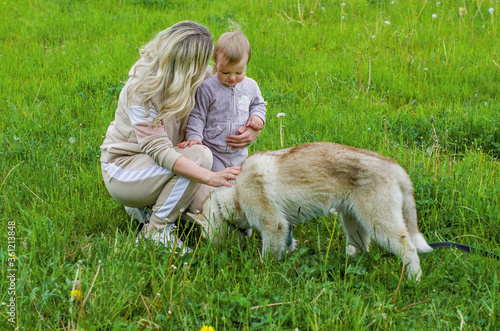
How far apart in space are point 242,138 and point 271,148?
2.67ft

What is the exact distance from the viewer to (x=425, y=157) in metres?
4.50

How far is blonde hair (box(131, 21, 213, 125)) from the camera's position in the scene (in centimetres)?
329

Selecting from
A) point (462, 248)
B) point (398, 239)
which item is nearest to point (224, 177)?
point (398, 239)

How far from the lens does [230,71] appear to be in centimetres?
352

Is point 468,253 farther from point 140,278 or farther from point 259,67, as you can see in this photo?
point 259,67

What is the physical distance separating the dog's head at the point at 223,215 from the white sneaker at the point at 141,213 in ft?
2.04

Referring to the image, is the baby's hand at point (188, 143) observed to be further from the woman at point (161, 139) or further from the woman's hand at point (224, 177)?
the woman's hand at point (224, 177)

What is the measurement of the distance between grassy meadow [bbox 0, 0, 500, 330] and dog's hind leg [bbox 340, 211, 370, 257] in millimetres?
86

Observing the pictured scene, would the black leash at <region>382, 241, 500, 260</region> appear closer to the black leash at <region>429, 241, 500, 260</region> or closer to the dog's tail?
the black leash at <region>429, 241, 500, 260</region>

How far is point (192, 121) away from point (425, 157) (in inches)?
90.2

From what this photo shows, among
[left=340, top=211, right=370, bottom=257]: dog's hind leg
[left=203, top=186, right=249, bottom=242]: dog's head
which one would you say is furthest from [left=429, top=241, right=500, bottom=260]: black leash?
[left=203, top=186, right=249, bottom=242]: dog's head

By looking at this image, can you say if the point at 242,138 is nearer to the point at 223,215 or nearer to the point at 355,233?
the point at 223,215

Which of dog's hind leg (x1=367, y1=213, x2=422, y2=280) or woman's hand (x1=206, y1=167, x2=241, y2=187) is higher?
woman's hand (x1=206, y1=167, x2=241, y2=187)

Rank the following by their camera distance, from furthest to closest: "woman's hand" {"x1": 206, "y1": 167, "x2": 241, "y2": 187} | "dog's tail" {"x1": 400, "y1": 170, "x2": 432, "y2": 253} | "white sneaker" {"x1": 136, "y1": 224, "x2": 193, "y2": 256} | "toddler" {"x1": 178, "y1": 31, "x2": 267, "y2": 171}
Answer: "toddler" {"x1": 178, "y1": 31, "x2": 267, "y2": 171}, "woman's hand" {"x1": 206, "y1": 167, "x2": 241, "y2": 187}, "white sneaker" {"x1": 136, "y1": 224, "x2": 193, "y2": 256}, "dog's tail" {"x1": 400, "y1": 170, "x2": 432, "y2": 253}
